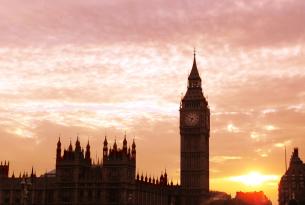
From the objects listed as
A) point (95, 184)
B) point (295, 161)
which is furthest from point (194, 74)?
point (95, 184)

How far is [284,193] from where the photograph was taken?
180 metres

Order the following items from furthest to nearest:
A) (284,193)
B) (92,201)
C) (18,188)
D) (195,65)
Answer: (195,65), (284,193), (18,188), (92,201)

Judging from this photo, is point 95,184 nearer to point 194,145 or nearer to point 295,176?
point 194,145

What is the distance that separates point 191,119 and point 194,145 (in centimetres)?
787

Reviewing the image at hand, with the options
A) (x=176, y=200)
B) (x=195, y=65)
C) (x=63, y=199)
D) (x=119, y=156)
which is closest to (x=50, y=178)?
(x=63, y=199)

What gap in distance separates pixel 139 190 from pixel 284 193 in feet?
161

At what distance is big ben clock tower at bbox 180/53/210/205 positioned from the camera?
180 meters

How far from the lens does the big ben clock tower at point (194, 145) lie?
180 metres

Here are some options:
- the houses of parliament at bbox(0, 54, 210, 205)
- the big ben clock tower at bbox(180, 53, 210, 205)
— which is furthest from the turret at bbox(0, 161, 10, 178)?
the big ben clock tower at bbox(180, 53, 210, 205)

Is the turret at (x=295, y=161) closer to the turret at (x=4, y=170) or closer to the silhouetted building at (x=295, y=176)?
the silhouetted building at (x=295, y=176)

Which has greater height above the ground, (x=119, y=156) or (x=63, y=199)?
(x=119, y=156)

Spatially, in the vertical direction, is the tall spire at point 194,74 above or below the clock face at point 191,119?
above

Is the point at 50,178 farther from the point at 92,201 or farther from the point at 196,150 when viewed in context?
the point at 196,150

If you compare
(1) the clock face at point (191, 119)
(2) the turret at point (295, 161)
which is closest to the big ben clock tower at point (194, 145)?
(1) the clock face at point (191, 119)
